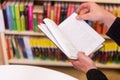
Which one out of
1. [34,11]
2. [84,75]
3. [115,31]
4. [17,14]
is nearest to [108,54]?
[84,75]

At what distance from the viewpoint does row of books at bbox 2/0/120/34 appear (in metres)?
1.85

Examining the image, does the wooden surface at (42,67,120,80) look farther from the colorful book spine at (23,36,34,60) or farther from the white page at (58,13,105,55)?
the white page at (58,13,105,55)

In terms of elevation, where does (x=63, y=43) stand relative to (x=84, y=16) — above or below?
below

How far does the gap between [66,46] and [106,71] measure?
97cm

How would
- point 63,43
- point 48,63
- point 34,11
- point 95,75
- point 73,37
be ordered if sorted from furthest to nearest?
1. point 48,63
2. point 34,11
3. point 73,37
4. point 63,43
5. point 95,75

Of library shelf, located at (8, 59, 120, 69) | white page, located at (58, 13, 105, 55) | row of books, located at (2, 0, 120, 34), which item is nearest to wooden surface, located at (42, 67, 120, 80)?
library shelf, located at (8, 59, 120, 69)

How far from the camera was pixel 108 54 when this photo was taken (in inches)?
81.7

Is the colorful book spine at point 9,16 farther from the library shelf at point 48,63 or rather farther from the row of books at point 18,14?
the library shelf at point 48,63

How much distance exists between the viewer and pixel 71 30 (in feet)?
4.97

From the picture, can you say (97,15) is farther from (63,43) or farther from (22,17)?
(22,17)

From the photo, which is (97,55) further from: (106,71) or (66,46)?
(66,46)

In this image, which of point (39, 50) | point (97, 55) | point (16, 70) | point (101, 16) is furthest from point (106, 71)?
point (16, 70)

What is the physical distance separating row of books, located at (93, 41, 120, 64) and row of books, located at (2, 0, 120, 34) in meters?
0.18

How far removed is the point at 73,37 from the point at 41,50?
634 millimetres
